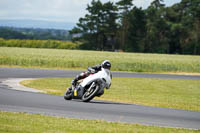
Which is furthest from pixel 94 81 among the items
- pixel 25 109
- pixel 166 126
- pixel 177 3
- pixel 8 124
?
pixel 177 3

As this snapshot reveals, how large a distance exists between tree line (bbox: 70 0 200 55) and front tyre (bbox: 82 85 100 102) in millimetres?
80120

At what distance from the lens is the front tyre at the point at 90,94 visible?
14.7 metres

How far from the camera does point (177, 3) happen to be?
10675cm

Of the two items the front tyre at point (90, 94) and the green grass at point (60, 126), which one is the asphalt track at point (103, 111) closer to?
the front tyre at point (90, 94)

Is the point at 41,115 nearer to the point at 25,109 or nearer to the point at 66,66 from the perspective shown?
the point at 25,109

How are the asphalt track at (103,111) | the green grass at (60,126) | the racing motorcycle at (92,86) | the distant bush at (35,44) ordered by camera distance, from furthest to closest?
1. the distant bush at (35,44)
2. the racing motorcycle at (92,86)
3. the asphalt track at (103,111)
4. the green grass at (60,126)

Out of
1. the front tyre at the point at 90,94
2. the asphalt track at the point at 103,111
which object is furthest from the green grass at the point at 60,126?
the front tyre at the point at 90,94

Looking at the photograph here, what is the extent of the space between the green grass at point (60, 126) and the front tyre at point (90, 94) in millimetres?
3476

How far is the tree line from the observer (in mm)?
96188

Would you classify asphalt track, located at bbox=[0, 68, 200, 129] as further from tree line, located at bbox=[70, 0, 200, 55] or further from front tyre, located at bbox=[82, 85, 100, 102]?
tree line, located at bbox=[70, 0, 200, 55]

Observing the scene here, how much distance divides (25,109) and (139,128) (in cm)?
391

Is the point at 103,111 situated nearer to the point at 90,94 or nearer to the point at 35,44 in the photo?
the point at 90,94

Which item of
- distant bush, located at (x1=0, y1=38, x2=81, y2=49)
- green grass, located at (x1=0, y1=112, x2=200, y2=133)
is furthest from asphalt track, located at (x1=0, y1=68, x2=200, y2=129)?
distant bush, located at (x1=0, y1=38, x2=81, y2=49)

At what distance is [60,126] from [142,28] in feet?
304
